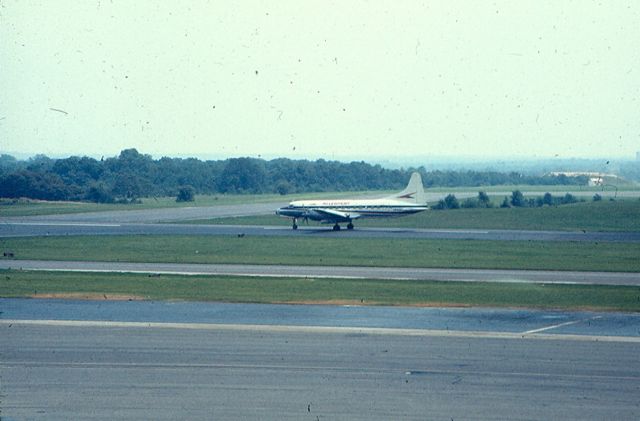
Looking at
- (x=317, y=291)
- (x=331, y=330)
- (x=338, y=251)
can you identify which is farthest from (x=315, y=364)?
(x=338, y=251)

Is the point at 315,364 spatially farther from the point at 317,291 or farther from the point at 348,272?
the point at 348,272

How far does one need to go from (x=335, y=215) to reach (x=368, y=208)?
3234 millimetres

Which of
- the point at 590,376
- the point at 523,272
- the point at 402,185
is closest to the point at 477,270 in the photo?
the point at 523,272

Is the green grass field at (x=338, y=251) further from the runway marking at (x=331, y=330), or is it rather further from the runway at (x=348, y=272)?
the runway marking at (x=331, y=330)

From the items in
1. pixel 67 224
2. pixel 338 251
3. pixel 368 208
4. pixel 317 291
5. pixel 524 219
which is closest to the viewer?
pixel 317 291

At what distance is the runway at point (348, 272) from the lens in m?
43.2

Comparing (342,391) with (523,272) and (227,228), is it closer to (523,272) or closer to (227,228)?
(523,272)

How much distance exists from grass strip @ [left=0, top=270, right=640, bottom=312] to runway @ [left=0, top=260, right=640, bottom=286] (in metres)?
2.22

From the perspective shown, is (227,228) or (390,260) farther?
(227,228)

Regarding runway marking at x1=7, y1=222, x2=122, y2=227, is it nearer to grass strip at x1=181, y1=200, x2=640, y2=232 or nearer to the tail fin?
grass strip at x1=181, y1=200, x2=640, y2=232

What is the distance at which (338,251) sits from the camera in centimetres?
5759

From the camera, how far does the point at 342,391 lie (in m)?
20.2

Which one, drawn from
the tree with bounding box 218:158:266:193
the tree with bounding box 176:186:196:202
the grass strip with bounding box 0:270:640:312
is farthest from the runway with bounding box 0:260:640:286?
the tree with bounding box 218:158:266:193

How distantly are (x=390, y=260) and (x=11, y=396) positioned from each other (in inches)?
1373
